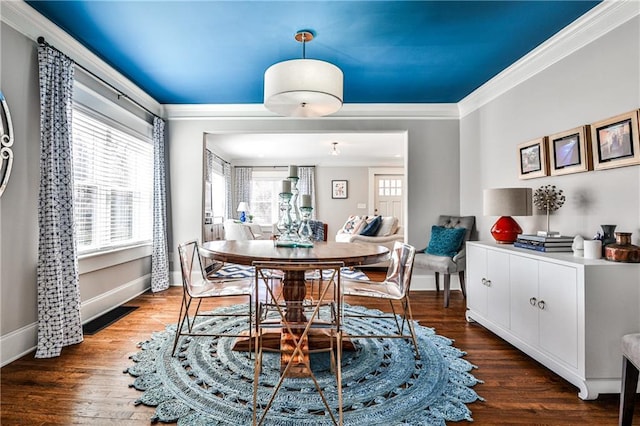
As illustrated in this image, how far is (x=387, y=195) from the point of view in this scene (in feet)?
28.0

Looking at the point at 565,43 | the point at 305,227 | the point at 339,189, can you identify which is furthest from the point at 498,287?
the point at 339,189

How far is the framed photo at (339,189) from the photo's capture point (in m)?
8.55

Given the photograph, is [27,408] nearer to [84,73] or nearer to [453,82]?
[84,73]

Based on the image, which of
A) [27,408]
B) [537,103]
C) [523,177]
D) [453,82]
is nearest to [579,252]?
[523,177]

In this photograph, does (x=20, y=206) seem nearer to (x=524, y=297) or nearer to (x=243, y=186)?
(x=524, y=297)

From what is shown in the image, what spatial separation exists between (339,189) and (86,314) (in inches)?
253

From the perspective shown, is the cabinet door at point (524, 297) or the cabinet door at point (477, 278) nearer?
the cabinet door at point (524, 297)

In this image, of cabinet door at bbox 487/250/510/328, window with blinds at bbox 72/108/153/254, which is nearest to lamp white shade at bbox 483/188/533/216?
cabinet door at bbox 487/250/510/328

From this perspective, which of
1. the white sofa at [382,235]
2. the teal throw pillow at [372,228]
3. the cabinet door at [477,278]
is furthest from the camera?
the teal throw pillow at [372,228]

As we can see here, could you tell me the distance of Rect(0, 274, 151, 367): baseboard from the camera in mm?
2074

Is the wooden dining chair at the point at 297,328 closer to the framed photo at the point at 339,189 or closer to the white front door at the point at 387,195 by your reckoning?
the framed photo at the point at 339,189

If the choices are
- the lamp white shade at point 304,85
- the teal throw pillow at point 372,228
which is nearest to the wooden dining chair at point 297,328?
the lamp white shade at point 304,85

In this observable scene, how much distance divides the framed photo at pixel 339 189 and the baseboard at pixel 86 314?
17.7 ft

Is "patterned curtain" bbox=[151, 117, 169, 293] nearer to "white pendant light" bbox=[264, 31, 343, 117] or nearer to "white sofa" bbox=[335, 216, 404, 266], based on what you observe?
"white pendant light" bbox=[264, 31, 343, 117]
